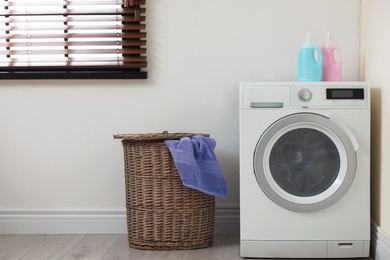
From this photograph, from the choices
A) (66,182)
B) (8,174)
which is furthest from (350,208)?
(8,174)

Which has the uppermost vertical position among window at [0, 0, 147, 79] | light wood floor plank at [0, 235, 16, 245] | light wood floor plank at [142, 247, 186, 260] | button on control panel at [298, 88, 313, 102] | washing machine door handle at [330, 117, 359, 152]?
window at [0, 0, 147, 79]

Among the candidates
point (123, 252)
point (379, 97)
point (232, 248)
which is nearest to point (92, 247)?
point (123, 252)

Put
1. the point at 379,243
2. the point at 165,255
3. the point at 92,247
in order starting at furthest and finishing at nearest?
the point at 92,247 < the point at 165,255 < the point at 379,243

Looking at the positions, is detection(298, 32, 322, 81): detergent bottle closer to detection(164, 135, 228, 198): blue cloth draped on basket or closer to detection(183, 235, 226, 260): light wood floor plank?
detection(164, 135, 228, 198): blue cloth draped on basket

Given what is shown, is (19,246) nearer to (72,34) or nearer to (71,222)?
(71,222)

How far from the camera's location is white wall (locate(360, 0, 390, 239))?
2.64 m

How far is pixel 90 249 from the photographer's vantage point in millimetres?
2947

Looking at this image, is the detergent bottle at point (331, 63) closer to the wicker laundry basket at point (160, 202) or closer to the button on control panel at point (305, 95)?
the button on control panel at point (305, 95)

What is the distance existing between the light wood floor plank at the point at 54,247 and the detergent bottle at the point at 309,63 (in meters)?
1.33

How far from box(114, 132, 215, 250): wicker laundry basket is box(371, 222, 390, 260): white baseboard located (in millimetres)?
734

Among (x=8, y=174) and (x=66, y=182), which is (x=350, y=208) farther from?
(x=8, y=174)

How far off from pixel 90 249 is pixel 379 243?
1.27m

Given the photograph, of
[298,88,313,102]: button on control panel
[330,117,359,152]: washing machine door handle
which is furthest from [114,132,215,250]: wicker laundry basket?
[330,117,359,152]: washing machine door handle

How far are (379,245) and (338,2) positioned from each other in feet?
3.98
